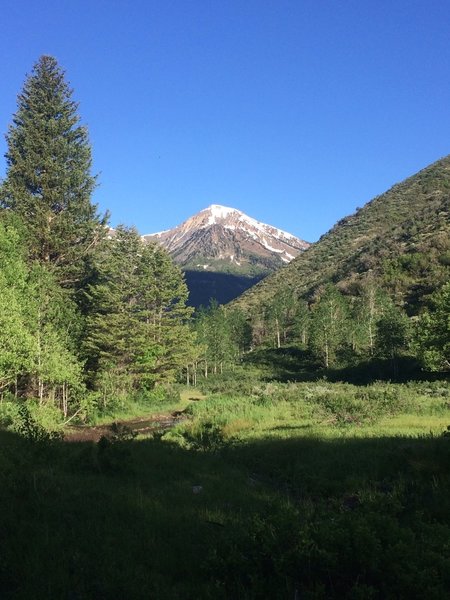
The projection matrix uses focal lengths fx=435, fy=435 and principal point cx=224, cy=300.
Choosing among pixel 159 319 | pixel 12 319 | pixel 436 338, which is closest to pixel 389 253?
pixel 436 338

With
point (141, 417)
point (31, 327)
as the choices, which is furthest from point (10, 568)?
point (141, 417)

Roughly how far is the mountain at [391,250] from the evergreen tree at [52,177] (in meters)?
54.8

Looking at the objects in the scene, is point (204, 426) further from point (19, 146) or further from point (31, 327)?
point (19, 146)

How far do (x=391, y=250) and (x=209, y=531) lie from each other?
307 ft

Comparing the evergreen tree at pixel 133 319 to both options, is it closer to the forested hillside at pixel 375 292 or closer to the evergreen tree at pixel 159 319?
the evergreen tree at pixel 159 319

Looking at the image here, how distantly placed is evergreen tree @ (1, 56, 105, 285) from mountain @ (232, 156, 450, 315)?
54.8m

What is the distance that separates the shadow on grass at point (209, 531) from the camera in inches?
170

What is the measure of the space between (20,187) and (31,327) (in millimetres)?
12918

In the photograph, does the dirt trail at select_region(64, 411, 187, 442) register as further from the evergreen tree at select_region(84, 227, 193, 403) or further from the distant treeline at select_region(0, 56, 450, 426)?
the evergreen tree at select_region(84, 227, 193, 403)

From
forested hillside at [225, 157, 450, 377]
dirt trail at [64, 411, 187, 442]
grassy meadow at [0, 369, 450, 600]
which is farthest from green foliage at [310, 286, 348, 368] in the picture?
grassy meadow at [0, 369, 450, 600]

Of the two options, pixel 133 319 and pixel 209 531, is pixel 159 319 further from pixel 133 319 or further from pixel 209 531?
pixel 209 531

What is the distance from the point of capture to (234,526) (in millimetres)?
5852

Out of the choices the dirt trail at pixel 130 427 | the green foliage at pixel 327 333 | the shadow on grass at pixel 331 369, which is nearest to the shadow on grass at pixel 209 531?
the dirt trail at pixel 130 427

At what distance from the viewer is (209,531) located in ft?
19.9
